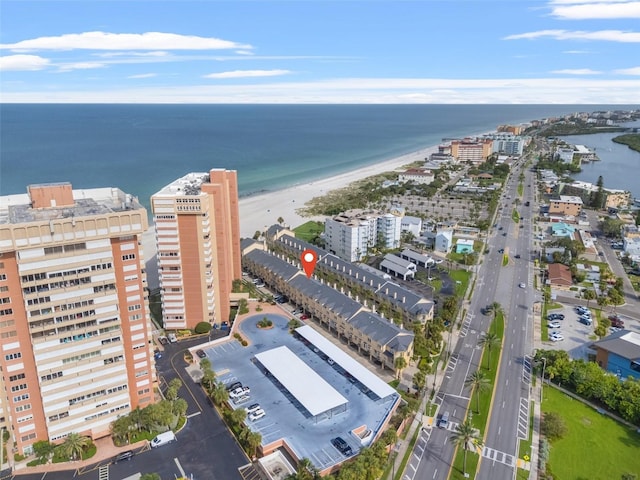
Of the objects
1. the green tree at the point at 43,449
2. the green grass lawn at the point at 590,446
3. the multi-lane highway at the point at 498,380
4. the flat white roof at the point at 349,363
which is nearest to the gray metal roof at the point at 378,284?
the multi-lane highway at the point at 498,380

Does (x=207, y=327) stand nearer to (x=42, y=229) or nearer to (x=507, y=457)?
(x=42, y=229)

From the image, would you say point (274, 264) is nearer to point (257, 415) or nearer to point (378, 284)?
point (378, 284)

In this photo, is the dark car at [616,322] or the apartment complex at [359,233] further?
the apartment complex at [359,233]

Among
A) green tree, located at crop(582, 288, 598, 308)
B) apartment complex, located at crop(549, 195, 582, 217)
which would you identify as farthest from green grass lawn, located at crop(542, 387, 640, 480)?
apartment complex, located at crop(549, 195, 582, 217)

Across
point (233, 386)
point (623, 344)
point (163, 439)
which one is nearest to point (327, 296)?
point (233, 386)

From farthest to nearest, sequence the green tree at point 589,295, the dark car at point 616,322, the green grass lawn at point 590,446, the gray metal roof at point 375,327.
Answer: the green tree at point 589,295 < the dark car at point 616,322 < the gray metal roof at point 375,327 < the green grass lawn at point 590,446

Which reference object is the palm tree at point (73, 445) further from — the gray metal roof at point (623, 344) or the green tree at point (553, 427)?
the gray metal roof at point (623, 344)
